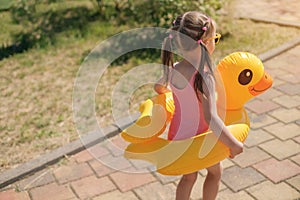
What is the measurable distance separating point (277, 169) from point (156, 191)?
3.30 feet

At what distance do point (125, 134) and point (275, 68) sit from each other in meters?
3.36

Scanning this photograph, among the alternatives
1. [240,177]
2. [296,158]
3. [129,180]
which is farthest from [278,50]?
[129,180]

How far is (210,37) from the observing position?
2316mm

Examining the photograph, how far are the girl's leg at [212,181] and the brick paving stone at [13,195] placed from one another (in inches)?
57.9

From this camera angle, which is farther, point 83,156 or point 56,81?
point 56,81

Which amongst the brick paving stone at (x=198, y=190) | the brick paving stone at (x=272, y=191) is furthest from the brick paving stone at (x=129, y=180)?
the brick paving stone at (x=272, y=191)

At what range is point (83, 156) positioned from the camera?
392cm

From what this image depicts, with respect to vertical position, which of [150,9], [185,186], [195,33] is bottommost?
[185,186]

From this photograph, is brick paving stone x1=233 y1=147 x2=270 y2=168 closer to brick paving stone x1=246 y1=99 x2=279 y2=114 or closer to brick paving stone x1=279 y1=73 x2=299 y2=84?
brick paving stone x1=246 y1=99 x2=279 y2=114

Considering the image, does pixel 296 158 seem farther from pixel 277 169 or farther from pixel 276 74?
pixel 276 74

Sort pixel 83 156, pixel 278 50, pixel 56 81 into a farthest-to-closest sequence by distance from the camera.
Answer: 1. pixel 278 50
2. pixel 56 81
3. pixel 83 156

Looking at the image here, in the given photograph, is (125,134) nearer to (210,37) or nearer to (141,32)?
(210,37)

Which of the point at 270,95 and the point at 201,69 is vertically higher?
the point at 201,69

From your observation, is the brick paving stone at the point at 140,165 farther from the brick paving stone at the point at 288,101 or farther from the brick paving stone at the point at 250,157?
the brick paving stone at the point at 288,101
